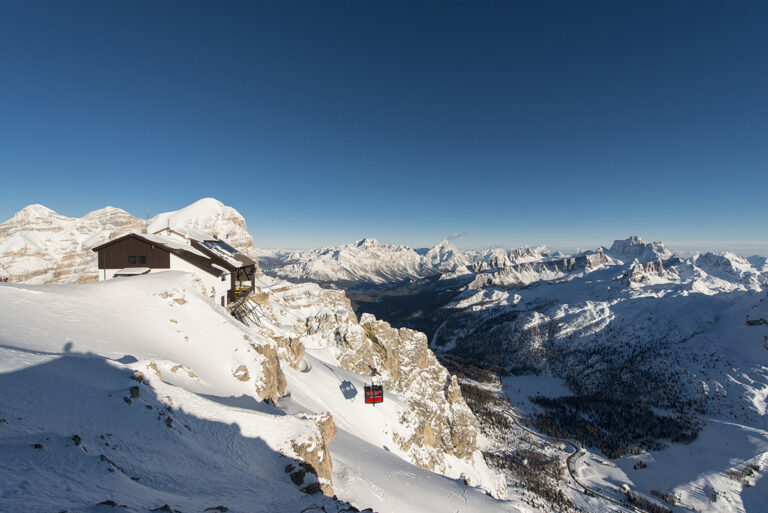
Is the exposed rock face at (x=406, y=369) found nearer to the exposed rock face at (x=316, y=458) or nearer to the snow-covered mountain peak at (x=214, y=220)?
the snow-covered mountain peak at (x=214, y=220)

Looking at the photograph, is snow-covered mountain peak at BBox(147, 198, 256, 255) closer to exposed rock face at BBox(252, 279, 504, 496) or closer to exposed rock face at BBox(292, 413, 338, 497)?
exposed rock face at BBox(252, 279, 504, 496)

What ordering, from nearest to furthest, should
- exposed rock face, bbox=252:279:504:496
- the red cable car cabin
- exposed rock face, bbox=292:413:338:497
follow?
exposed rock face, bbox=292:413:338:497, the red cable car cabin, exposed rock face, bbox=252:279:504:496

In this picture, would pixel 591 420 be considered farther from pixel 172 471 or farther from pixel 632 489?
pixel 172 471

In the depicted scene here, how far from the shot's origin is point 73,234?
108 meters

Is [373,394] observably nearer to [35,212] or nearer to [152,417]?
[152,417]

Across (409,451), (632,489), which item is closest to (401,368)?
(409,451)

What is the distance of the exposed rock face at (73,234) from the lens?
297 feet

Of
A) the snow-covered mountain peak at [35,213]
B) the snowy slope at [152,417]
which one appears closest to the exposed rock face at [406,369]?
the snowy slope at [152,417]

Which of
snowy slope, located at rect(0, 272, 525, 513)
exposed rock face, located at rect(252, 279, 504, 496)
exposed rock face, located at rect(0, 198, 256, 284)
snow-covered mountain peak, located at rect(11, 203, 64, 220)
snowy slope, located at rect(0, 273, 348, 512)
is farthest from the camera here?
snow-covered mountain peak, located at rect(11, 203, 64, 220)

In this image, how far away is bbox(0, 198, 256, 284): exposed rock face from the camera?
297 feet

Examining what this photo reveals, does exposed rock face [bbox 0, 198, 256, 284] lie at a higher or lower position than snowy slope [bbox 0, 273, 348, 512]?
higher

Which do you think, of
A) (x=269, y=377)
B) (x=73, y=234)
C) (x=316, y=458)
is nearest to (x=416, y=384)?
(x=269, y=377)

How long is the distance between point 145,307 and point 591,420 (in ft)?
717

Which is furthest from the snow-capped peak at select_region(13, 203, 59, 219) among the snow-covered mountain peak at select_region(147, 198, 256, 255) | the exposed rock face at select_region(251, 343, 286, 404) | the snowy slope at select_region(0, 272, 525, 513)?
the exposed rock face at select_region(251, 343, 286, 404)
